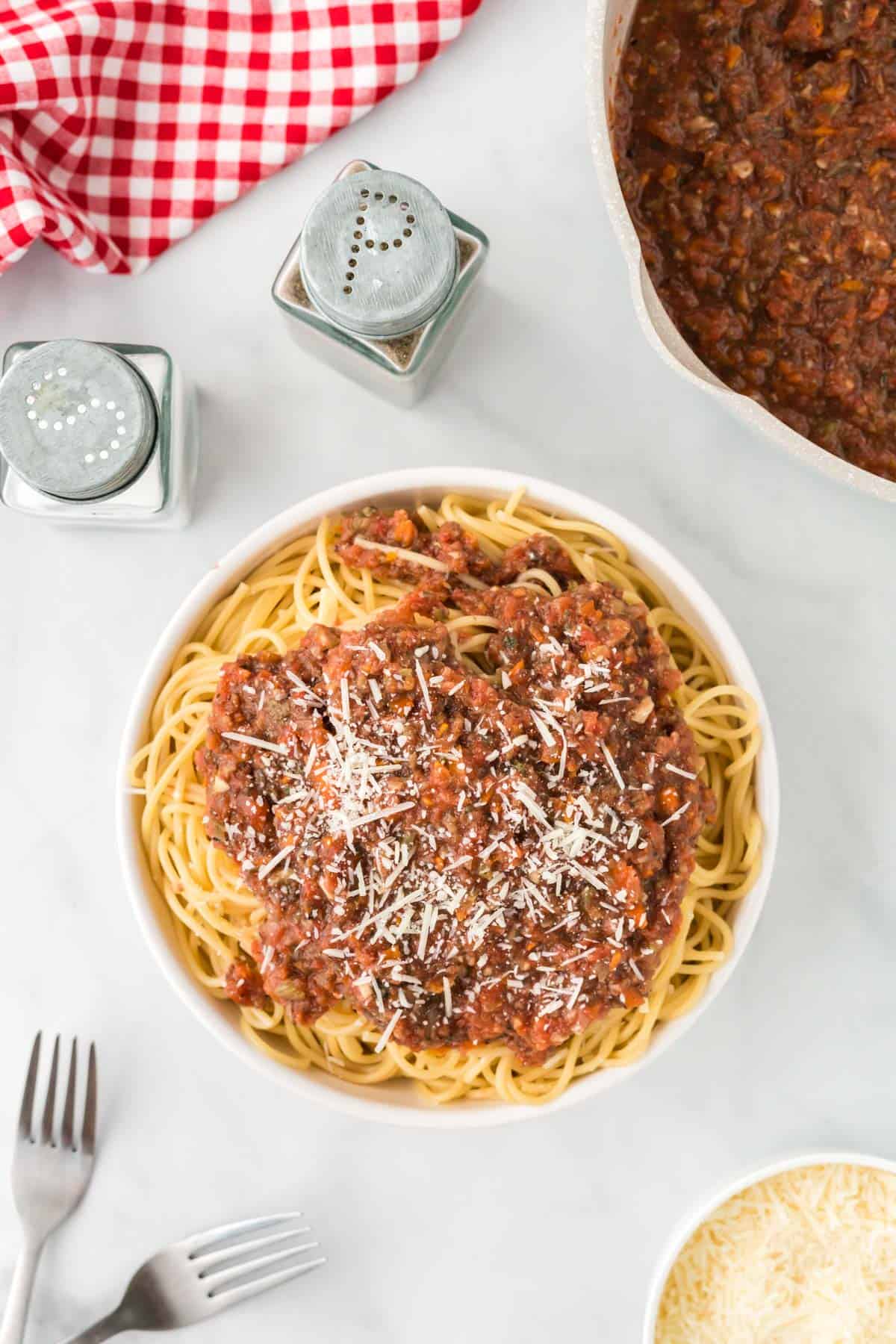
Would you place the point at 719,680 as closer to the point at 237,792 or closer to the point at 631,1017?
the point at 631,1017

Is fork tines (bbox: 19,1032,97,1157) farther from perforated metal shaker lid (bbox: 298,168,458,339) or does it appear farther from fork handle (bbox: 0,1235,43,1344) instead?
perforated metal shaker lid (bbox: 298,168,458,339)

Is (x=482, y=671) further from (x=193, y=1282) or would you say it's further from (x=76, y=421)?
(x=193, y=1282)

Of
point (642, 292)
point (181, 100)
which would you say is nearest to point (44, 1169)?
point (642, 292)

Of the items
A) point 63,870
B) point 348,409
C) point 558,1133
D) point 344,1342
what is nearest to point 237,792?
point 63,870

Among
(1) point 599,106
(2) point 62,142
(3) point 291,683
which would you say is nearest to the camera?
(1) point 599,106

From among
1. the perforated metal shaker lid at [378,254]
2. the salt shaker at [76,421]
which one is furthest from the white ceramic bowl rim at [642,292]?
the salt shaker at [76,421]

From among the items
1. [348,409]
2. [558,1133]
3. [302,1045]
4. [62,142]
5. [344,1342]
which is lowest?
[344,1342]

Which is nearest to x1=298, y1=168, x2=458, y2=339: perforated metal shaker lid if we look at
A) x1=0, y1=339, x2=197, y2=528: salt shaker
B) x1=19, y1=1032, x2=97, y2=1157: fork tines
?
x1=0, y1=339, x2=197, y2=528: salt shaker
